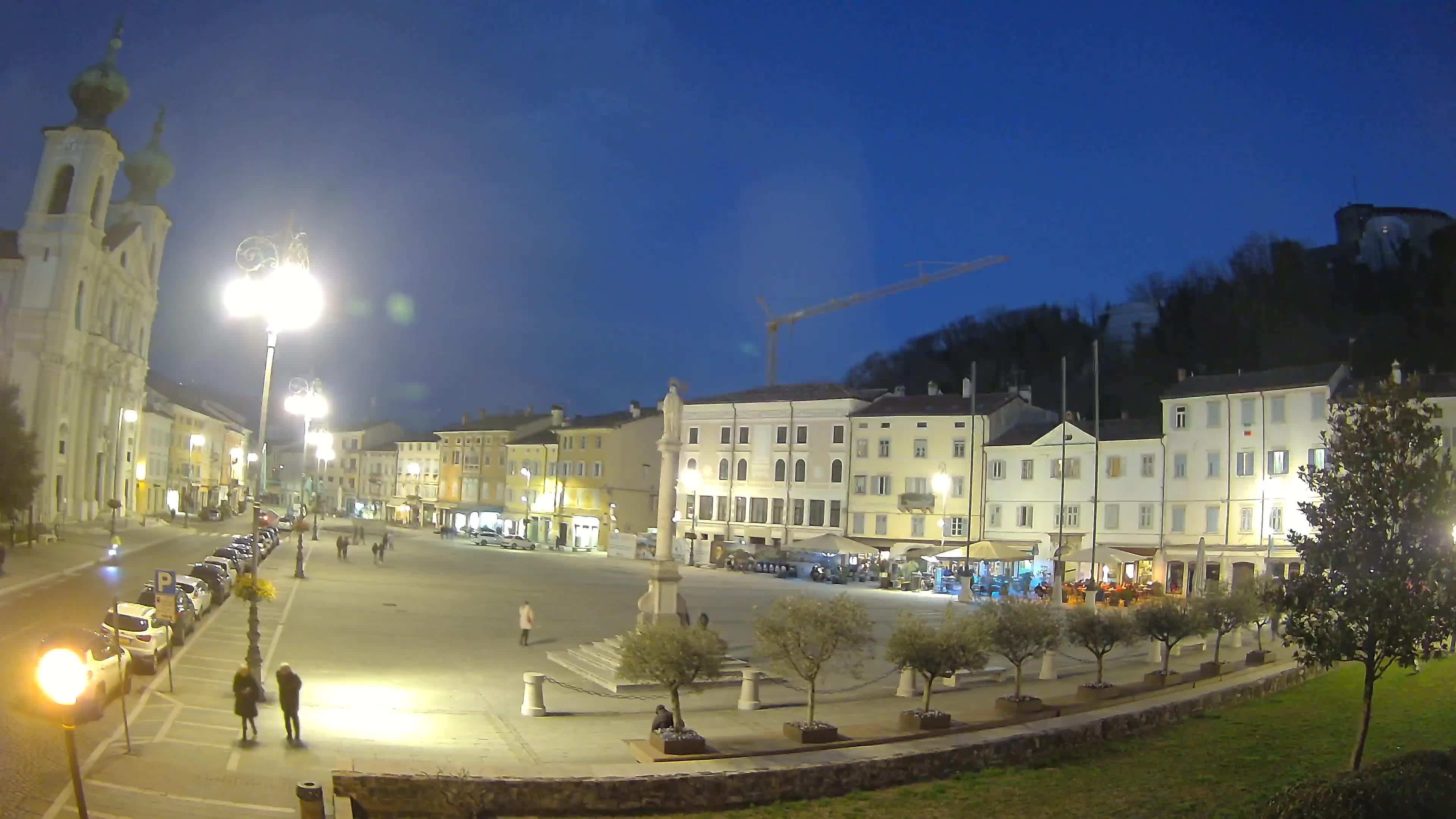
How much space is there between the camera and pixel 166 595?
69.1 feet

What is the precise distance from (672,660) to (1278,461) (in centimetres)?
4074

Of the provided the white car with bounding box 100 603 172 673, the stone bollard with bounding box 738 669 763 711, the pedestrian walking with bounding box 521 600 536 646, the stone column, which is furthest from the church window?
the stone bollard with bounding box 738 669 763 711

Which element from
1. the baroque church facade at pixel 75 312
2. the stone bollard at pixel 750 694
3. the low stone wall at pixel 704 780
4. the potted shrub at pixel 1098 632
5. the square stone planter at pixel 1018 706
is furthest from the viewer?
the baroque church facade at pixel 75 312

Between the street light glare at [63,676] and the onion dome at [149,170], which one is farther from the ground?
the onion dome at [149,170]

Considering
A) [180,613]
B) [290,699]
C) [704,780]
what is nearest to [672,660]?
[704,780]

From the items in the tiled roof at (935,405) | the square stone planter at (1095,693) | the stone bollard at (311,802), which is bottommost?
the square stone planter at (1095,693)

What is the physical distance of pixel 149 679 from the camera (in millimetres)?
19312

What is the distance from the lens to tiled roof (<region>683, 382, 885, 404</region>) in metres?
67.2

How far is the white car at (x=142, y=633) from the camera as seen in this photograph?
1961 centimetres

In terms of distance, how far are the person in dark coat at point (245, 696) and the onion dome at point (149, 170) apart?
253 ft

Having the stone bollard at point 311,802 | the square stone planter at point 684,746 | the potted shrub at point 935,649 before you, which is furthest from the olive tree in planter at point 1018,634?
the stone bollard at point 311,802

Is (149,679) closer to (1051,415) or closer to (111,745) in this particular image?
(111,745)

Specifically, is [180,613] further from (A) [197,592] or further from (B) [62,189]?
(B) [62,189]

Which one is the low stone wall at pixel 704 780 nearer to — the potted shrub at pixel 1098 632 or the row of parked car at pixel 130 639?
the row of parked car at pixel 130 639
